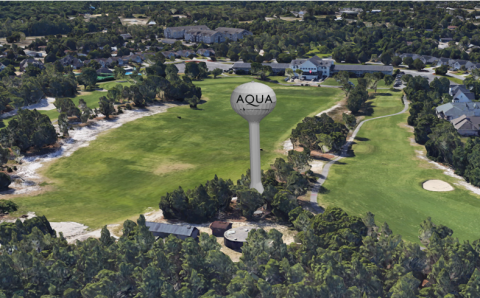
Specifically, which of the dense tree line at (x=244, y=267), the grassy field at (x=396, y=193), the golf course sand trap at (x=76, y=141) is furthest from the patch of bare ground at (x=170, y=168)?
the dense tree line at (x=244, y=267)

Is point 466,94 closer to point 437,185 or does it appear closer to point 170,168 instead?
point 437,185

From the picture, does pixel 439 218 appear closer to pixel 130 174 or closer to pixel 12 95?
pixel 130 174

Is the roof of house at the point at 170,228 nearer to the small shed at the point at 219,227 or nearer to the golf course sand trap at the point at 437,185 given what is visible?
the small shed at the point at 219,227

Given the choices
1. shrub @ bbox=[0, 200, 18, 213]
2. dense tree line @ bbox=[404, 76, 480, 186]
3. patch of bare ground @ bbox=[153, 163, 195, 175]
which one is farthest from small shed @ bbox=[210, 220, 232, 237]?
dense tree line @ bbox=[404, 76, 480, 186]

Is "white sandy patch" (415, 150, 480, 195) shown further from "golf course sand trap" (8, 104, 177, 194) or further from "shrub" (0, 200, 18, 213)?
"shrub" (0, 200, 18, 213)

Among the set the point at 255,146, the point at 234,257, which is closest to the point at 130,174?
the point at 255,146

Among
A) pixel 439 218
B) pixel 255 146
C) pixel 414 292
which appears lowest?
pixel 439 218
